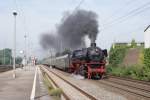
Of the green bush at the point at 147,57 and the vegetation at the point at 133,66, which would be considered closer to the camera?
the vegetation at the point at 133,66

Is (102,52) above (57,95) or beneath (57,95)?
above

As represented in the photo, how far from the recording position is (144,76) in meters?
38.8

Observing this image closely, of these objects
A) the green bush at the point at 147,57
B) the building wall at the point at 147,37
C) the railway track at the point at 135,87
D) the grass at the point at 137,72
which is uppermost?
the building wall at the point at 147,37

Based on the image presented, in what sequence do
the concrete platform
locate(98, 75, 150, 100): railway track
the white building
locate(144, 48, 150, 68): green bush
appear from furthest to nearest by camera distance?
the white building < locate(144, 48, 150, 68): green bush < locate(98, 75, 150, 100): railway track < the concrete platform

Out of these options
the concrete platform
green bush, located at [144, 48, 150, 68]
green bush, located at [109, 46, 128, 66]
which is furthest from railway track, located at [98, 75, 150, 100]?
green bush, located at [109, 46, 128, 66]

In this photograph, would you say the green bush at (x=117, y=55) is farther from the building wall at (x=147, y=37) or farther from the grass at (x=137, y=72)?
the building wall at (x=147, y=37)

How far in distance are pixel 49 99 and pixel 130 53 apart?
Result: 3763cm

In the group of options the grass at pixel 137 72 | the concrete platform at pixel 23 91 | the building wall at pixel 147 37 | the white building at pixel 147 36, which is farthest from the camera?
the white building at pixel 147 36

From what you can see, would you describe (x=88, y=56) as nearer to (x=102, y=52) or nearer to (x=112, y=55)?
(x=102, y=52)

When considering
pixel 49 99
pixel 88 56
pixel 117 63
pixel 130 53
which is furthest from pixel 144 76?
pixel 49 99

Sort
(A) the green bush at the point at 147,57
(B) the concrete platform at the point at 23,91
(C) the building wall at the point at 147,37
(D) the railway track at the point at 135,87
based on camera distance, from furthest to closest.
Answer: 1. (C) the building wall at the point at 147,37
2. (A) the green bush at the point at 147,57
3. (D) the railway track at the point at 135,87
4. (B) the concrete platform at the point at 23,91

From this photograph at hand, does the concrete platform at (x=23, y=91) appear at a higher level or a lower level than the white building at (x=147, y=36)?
lower

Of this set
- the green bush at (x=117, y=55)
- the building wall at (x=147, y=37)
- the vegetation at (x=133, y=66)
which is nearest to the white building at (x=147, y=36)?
the building wall at (x=147, y=37)

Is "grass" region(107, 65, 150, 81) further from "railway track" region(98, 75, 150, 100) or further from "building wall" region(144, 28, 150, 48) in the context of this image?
"building wall" region(144, 28, 150, 48)
